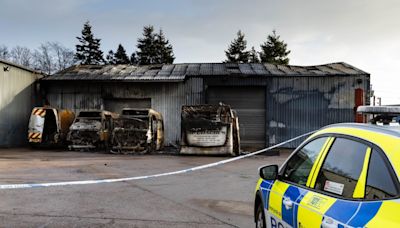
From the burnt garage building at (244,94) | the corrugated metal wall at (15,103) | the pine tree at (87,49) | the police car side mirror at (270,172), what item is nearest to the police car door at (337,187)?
the police car side mirror at (270,172)

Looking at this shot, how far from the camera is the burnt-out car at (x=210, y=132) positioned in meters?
17.6

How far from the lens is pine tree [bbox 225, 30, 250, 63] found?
56.0m

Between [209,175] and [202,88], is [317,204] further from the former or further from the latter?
[202,88]

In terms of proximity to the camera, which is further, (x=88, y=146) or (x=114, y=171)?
(x=88, y=146)

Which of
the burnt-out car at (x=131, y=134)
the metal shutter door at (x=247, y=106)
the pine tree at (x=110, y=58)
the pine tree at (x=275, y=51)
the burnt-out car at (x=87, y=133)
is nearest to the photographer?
the burnt-out car at (x=131, y=134)

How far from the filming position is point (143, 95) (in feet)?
79.8

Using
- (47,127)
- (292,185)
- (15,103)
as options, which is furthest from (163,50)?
(292,185)

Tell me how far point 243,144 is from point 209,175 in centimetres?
1207

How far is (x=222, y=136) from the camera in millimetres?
17625

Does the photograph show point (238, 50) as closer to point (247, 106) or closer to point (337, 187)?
point (247, 106)

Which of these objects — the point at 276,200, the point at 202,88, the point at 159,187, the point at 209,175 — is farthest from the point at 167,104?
the point at 276,200

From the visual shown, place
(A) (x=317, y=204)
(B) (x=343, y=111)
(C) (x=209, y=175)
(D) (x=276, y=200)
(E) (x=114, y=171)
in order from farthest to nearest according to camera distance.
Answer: (B) (x=343, y=111), (E) (x=114, y=171), (C) (x=209, y=175), (D) (x=276, y=200), (A) (x=317, y=204)

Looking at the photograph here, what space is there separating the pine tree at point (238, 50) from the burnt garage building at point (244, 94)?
30812 millimetres

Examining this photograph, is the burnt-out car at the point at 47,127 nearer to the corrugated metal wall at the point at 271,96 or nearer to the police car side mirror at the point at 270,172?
the corrugated metal wall at the point at 271,96
